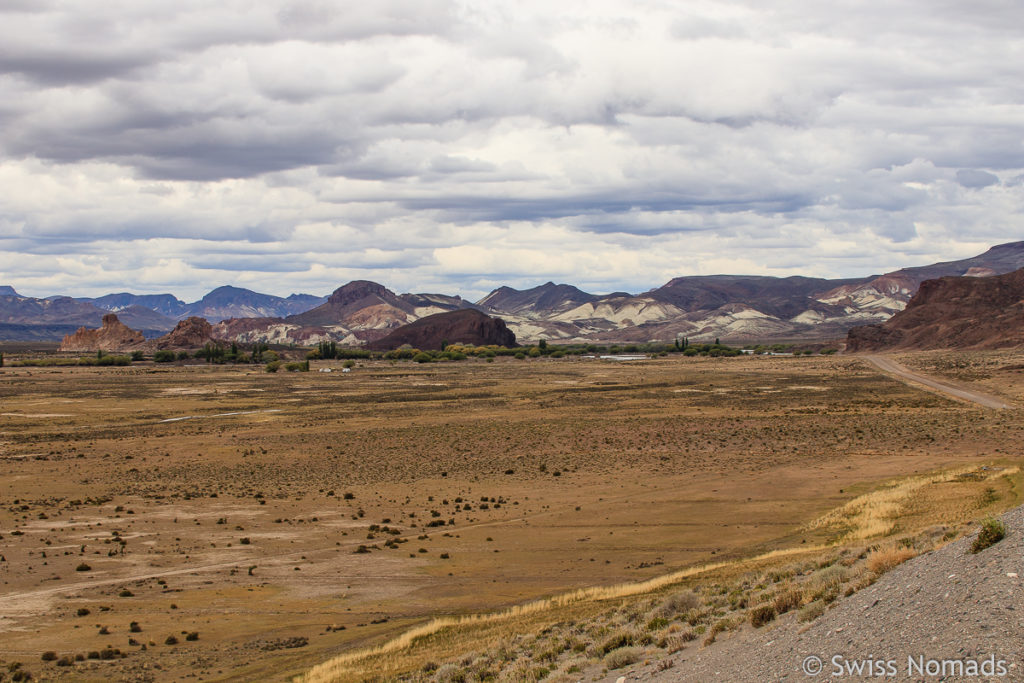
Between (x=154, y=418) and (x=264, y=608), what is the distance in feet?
167

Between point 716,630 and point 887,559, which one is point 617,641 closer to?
point 716,630

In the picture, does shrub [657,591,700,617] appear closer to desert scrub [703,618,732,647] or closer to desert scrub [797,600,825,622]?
desert scrub [703,618,732,647]

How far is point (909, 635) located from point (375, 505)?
78.0 feet

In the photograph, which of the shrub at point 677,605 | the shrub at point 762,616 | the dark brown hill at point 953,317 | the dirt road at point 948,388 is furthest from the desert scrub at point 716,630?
the dark brown hill at point 953,317

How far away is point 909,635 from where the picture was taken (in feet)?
29.1

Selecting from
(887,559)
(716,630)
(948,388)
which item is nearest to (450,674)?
(716,630)

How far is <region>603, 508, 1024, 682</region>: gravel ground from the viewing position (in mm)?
7973

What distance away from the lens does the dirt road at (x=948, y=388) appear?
58550 millimetres

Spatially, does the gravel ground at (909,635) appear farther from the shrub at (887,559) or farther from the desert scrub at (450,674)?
the desert scrub at (450,674)

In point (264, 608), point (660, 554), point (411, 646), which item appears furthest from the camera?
point (660, 554)

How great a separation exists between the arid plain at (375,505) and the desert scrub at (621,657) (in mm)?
6050

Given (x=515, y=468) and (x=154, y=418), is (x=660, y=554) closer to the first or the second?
(x=515, y=468)

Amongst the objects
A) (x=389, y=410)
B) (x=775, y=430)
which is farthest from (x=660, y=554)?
(x=389, y=410)

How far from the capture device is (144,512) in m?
29.0
